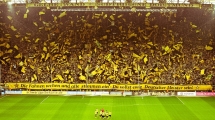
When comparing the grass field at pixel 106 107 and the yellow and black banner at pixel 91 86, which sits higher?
the yellow and black banner at pixel 91 86

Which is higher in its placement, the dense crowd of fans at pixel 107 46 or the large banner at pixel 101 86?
the dense crowd of fans at pixel 107 46

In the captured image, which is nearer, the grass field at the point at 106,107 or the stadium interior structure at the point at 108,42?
the grass field at the point at 106,107

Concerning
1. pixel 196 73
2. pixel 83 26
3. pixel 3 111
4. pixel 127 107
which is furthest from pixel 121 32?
pixel 3 111

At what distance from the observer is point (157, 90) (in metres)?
31.4

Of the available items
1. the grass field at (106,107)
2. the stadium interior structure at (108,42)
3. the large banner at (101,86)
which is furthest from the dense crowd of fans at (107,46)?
the grass field at (106,107)

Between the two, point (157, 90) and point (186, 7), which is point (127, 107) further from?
point (186, 7)

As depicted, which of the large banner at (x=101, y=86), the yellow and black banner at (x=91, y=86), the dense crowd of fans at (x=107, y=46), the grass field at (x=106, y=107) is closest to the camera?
the grass field at (x=106, y=107)

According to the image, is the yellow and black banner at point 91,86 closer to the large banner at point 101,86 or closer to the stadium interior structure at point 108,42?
the large banner at point 101,86

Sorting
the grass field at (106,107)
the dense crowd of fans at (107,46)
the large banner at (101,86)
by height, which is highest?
the dense crowd of fans at (107,46)

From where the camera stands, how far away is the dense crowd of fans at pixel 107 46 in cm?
3259

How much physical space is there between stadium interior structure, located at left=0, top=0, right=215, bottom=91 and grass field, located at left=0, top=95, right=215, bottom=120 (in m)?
3.53

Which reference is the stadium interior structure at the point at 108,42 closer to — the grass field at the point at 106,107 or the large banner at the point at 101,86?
the large banner at the point at 101,86

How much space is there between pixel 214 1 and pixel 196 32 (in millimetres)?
3936

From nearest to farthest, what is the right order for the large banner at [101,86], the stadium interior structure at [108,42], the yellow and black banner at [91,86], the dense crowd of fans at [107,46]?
1. the large banner at [101,86]
2. the yellow and black banner at [91,86]
3. the stadium interior structure at [108,42]
4. the dense crowd of fans at [107,46]
